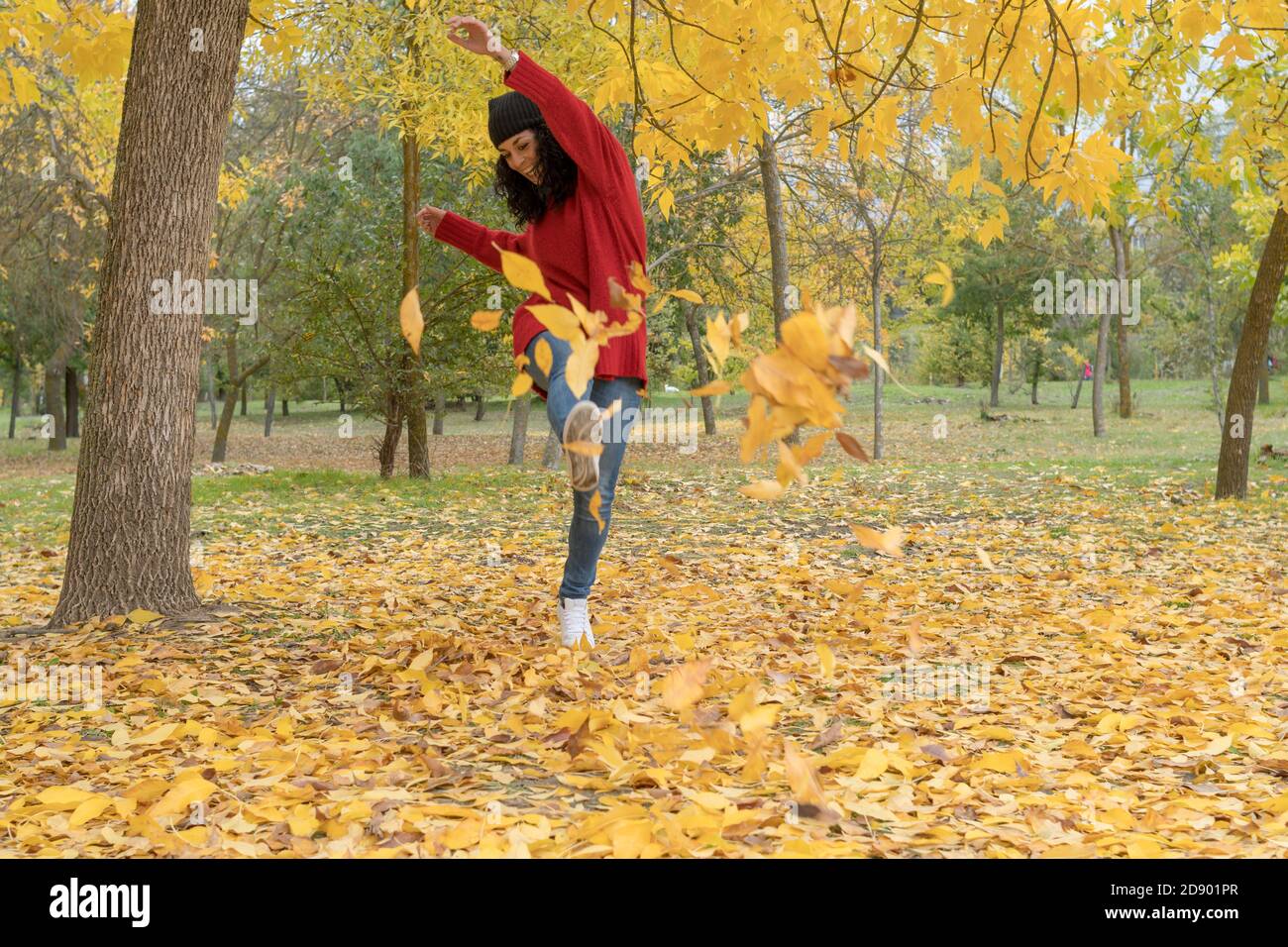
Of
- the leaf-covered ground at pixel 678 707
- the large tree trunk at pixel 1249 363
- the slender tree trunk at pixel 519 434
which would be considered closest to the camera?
the leaf-covered ground at pixel 678 707

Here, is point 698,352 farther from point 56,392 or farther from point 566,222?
point 566,222

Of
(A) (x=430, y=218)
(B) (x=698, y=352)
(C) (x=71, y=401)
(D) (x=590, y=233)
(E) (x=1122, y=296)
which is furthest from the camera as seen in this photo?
(C) (x=71, y=401)

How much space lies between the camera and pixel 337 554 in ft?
22.5

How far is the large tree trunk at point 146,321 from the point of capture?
14.7 feet

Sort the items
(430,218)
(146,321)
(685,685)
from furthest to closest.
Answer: (146,321) → (430,218) → (685,685)

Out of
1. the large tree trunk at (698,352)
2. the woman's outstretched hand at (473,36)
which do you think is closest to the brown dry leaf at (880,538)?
the woman's outstretched hand at (473,36)

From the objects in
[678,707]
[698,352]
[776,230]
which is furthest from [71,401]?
[678,707]

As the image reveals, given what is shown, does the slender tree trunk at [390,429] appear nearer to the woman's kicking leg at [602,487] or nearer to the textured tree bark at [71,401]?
the woman's kicking leg at [602,487]

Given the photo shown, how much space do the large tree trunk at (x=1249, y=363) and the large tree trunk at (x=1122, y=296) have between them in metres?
9.45

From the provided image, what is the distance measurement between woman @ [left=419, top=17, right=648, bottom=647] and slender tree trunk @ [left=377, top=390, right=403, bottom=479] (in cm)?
828

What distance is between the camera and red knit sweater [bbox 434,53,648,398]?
3488 millimetres

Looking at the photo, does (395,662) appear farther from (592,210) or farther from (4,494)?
(4,494)

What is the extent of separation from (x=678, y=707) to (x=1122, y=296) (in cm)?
1863

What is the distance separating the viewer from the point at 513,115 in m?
3.68
